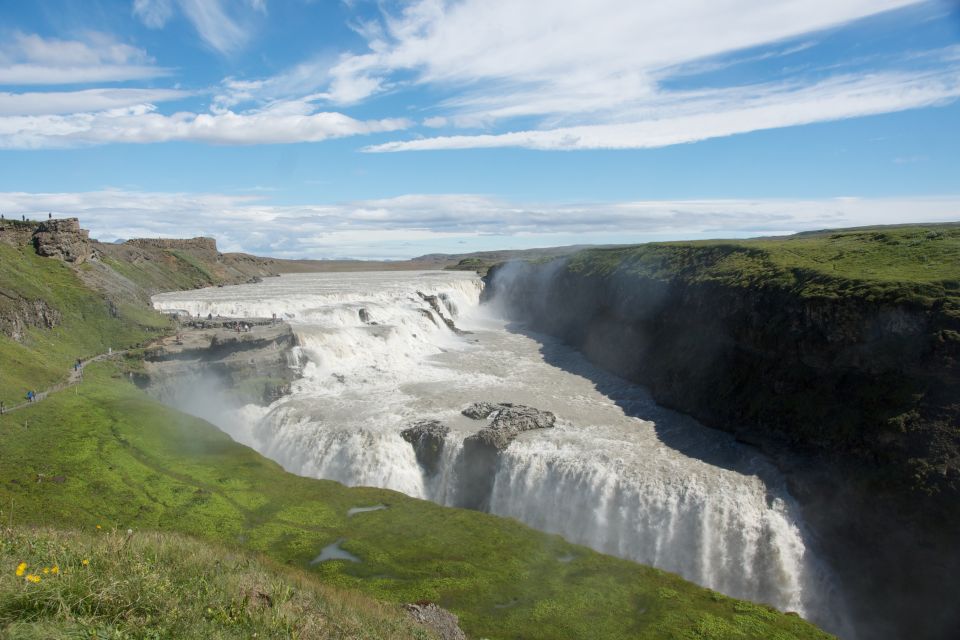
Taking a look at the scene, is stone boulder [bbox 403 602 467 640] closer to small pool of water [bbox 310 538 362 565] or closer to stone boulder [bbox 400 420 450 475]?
small pool of water [bbox 310 538 362 565]

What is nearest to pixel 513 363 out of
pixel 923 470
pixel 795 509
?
pixel 795 509

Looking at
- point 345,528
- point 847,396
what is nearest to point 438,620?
point 345,528

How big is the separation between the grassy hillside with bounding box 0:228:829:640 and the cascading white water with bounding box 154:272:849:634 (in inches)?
142

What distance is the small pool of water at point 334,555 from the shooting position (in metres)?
22.2

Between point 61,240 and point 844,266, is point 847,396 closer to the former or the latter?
point 844,266

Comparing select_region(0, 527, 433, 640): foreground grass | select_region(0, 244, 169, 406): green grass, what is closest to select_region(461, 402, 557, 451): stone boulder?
select_region(0, 527, 433, 640): foreground grass

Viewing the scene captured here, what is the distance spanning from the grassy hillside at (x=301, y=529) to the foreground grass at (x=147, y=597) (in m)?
0.11

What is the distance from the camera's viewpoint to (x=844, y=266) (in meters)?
35.6

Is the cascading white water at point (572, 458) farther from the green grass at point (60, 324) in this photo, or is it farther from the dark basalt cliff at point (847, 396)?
the green grass at point (60, 324)

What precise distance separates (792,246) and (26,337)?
56.8m

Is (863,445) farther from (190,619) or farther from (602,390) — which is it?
(190,619)

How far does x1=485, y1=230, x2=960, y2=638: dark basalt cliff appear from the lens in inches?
902

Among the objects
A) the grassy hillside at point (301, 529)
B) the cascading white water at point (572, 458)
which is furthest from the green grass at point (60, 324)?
the cascading white water at point (572, 458)

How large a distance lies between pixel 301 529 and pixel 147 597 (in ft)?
52.2
